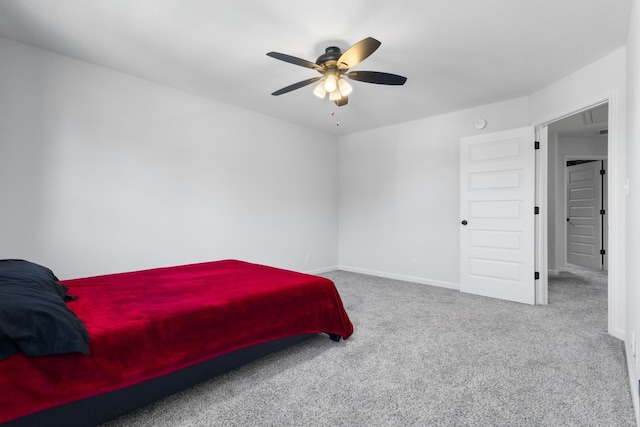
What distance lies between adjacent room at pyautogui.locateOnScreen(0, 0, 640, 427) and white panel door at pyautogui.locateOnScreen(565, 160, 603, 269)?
1.31 meters

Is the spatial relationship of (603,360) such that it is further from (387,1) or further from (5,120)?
(5,120)

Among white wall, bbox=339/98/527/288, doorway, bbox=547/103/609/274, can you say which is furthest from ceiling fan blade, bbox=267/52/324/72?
doorway, bbox=547/103/609/274

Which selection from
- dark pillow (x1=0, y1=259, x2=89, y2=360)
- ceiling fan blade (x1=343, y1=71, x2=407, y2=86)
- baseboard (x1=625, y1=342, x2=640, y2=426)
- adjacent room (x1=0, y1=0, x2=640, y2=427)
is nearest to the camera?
dark pillow (x1=0, y1=259, x2=89, y2=360)

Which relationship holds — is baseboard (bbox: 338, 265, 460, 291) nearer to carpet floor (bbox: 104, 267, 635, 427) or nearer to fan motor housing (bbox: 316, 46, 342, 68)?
carpet floor (bbox: 104, 267, 635, 427)

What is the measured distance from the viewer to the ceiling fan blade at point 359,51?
6.82 feet

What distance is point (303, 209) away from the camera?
517 centimetres

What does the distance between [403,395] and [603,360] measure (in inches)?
62.0

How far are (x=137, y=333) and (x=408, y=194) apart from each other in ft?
13.5

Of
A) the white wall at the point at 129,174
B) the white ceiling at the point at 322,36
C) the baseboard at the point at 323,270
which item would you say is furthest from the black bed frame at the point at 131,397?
the baseboard at the point at 323,270

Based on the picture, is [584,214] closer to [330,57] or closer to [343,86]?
[343,86]

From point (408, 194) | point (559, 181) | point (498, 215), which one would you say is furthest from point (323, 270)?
point (559, 181)

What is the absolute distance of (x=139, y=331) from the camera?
156 cm

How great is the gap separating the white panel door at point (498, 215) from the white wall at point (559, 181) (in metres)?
2.51

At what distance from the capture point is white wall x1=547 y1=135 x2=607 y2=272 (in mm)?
5625
